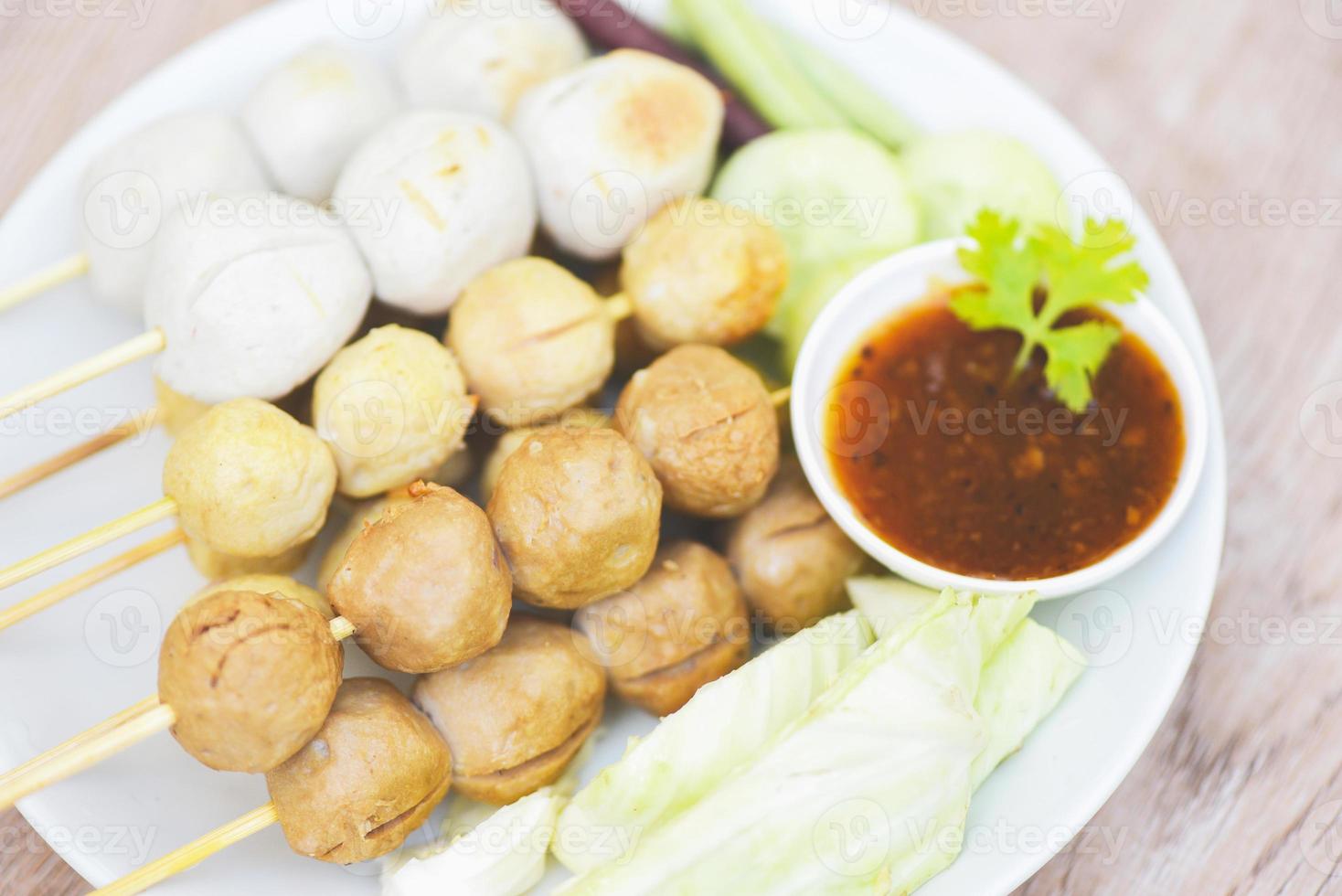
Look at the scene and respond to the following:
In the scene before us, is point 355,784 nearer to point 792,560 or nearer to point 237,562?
point 237,562

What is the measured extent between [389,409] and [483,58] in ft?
3.01

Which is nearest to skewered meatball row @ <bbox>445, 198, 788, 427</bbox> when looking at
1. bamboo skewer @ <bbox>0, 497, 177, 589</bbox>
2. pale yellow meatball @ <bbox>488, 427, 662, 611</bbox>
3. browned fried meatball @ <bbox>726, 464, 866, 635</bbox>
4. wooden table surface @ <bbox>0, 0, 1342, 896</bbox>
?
pale yellow meatball @ <bbox>488, 427, 662, 611</bbox>

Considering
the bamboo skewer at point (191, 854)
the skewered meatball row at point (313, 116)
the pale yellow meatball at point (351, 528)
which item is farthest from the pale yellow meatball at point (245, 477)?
the skewered meatball row at point (313, 116)

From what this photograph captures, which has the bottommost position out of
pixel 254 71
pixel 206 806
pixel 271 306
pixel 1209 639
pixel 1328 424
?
pixel 1209 639

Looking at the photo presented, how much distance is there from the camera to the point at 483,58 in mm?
2500

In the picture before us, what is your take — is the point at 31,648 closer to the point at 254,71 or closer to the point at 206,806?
the point at 206,806

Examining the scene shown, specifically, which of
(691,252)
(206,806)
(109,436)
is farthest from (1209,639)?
(109,436)

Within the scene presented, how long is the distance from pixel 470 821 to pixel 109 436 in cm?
107

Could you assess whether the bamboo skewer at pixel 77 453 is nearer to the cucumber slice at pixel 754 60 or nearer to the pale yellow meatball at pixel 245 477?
the pale yellow meatball at pixel 245 477

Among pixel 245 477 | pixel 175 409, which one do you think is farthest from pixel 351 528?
pixel 175 409

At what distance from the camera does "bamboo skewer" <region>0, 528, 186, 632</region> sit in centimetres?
193

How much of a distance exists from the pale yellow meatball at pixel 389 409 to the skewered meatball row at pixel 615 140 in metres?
0.48

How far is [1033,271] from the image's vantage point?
91.4 inches

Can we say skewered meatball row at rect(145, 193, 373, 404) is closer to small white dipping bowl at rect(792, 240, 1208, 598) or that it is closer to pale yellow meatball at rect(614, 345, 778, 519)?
pale yellow meatball at rect(614, 345, 778, 519)
